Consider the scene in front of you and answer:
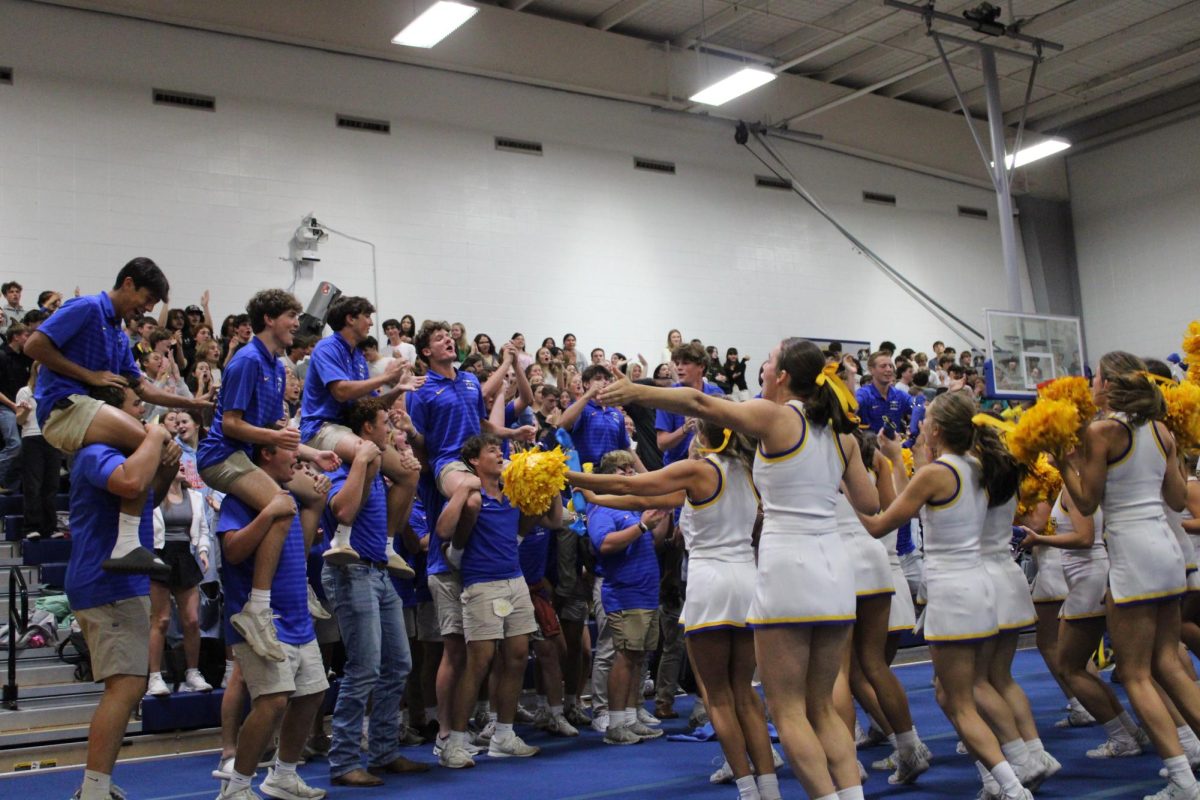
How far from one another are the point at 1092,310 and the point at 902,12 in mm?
9626

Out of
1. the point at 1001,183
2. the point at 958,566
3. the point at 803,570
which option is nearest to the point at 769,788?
the point at 803,570

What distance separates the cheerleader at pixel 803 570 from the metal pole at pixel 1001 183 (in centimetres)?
1493

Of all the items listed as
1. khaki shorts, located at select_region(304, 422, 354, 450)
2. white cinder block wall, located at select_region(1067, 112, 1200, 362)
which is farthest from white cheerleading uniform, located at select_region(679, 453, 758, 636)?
white cinder block wall, located at select_region(1067, 112, 1200, 362)

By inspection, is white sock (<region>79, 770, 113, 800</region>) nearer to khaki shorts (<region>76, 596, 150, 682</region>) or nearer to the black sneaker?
khaki shorts (<region>76, 596, 150, 682</region>)

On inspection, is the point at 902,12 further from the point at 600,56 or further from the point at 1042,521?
the point at 1042,521

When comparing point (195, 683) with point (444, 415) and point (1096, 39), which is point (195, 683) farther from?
point (1096, 39)

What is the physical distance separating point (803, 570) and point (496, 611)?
283 centimetres

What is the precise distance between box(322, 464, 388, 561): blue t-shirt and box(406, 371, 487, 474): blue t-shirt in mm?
791

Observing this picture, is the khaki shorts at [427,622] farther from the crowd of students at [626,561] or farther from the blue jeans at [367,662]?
the blue jeans at [367,662]

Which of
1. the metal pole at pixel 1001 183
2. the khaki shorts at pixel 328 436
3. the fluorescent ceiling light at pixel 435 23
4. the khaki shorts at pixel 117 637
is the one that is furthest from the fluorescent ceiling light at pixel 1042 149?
the khaki shorts at pixel 117 637

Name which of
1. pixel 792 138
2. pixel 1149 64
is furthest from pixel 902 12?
pixel 1149 64

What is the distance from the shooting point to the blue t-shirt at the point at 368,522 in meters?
6.35

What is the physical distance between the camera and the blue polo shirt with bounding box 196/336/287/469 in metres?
5.44

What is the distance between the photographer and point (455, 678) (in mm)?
6816
